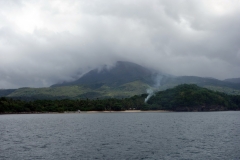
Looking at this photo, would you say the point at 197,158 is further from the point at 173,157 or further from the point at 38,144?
the point at 38,144

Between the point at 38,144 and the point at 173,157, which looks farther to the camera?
the point at 38,144

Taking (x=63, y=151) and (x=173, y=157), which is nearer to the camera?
(x=173, y=157)

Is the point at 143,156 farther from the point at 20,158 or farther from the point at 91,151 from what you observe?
the point at 20,158

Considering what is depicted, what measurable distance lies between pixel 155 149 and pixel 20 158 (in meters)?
27.1

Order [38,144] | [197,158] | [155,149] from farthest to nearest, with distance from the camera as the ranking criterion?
[38,144]
[155,149]
[197,158]

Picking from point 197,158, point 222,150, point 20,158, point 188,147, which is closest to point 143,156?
point 197,158

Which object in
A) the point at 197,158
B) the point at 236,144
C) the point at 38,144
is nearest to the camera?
the point at 197,158

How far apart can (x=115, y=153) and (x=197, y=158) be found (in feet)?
51.7

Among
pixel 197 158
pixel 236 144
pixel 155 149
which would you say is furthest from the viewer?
pixel 236 144

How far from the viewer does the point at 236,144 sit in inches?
2425

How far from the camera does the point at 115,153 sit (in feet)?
175

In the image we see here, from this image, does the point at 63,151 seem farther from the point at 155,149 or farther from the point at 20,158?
the point at 155,149

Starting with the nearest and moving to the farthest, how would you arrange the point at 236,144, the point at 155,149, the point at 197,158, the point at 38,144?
the point at 197,158 → the point at 155,149 → the point at 236,144 → the point at 38,144

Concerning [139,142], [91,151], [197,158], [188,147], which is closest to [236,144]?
[188,147]
